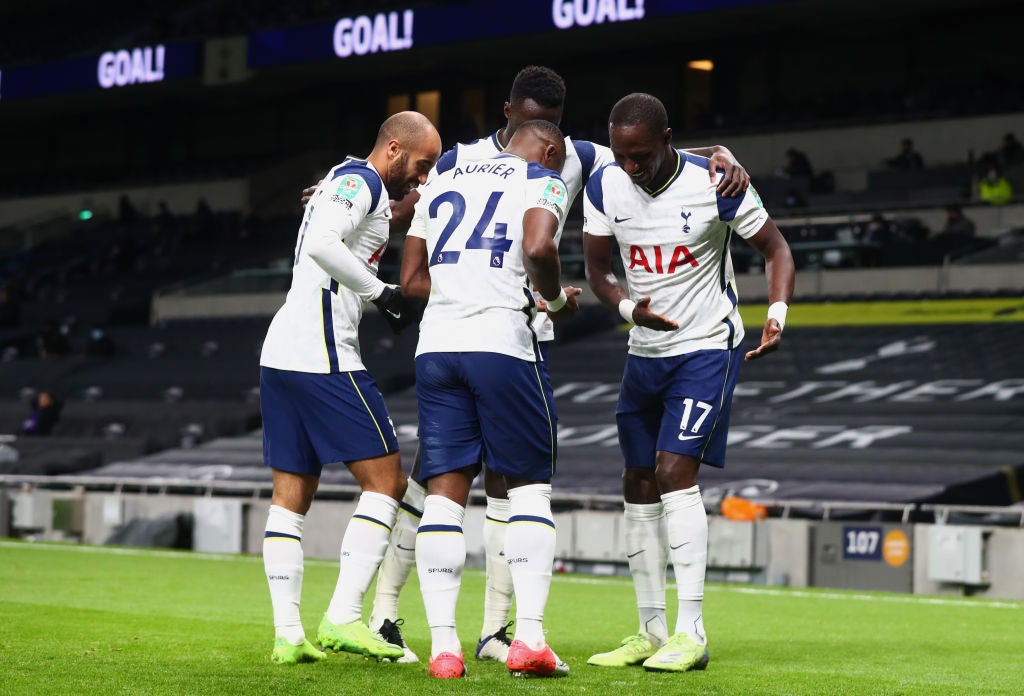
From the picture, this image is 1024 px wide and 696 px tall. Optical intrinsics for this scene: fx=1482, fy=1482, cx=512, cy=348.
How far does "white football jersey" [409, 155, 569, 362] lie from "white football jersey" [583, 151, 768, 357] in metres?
0.67

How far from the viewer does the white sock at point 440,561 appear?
518 centimetres

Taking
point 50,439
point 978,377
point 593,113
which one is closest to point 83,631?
point 978,377

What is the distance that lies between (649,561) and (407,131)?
1.98 m

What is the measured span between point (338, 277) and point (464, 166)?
625mm

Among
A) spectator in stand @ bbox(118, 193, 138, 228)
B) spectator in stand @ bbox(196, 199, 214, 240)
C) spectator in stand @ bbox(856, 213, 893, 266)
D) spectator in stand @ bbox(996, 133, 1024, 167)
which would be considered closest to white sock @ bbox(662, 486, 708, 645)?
spectator in stand @ bbox(856, 213, 893, 266)

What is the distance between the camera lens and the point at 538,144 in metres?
5.50

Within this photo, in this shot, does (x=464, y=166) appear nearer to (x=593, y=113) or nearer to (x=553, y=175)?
(x=553, y=175)

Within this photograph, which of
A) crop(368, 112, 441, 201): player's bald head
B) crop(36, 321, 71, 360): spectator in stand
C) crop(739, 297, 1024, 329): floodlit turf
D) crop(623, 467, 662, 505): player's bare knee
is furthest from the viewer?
crop(36, 321, 71, 360): spectator in stand

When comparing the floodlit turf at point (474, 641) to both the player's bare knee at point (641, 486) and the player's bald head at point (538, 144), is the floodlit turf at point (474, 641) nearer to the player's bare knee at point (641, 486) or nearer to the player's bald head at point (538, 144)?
the player's bare knee at point (641, 486)

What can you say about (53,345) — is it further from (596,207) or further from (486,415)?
(486,415)

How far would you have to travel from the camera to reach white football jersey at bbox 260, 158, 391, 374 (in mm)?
5543

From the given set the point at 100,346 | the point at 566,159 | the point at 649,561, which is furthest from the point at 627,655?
the point at 100,346

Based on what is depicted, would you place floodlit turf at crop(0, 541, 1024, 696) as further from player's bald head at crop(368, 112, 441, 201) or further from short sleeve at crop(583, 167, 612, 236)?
player's bald head at crop(368, 112, 441, 201)

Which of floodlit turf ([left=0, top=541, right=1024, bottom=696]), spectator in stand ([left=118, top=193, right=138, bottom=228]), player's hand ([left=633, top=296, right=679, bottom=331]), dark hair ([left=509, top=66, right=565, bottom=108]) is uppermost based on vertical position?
spectator in stand ([left=118, top=193, right=138, bottom=228])
